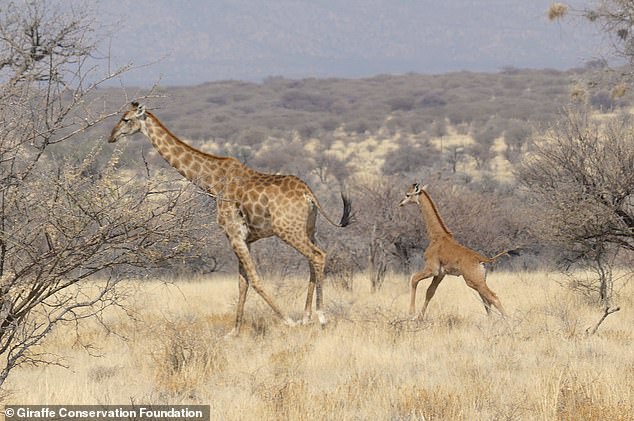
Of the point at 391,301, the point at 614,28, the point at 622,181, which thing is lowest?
the point at 391,301

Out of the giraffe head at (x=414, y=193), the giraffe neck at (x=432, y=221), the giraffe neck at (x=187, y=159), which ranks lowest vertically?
the giraffe neck at (x=432, y=221)

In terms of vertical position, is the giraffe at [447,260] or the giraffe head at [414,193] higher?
the giraffe head at [414,193]

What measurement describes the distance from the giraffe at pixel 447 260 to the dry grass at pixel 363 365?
0.33 meters

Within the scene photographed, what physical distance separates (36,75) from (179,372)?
10.0 ft

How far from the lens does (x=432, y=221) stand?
10414mm

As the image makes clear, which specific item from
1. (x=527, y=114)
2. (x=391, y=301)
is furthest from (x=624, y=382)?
(x=527, y=114)

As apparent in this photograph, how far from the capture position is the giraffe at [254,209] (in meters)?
9.69

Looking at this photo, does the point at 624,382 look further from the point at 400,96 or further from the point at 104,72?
the point at 400,96

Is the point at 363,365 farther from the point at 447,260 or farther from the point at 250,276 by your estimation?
the point at 447,260

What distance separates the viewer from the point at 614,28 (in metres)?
16.2

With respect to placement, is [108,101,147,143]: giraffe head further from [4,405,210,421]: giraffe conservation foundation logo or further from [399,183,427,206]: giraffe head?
[4,405,210,421]: giraffe conservation foundation logo

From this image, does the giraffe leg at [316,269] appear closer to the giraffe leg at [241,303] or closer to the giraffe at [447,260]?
the giraffe leg at [241,303]

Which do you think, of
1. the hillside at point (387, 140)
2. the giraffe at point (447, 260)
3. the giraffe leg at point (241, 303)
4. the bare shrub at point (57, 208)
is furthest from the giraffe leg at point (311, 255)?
the bare shrub at point (57, 208)

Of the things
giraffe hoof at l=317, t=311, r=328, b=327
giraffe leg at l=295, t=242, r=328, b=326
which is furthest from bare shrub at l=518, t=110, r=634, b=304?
giraffe hoof at l=317, t=311, r=328, b=327
